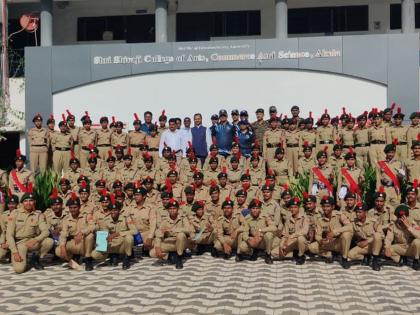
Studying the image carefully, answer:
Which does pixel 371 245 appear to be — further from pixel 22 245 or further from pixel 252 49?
pixel 252 49

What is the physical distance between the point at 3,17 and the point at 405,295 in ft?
43.6

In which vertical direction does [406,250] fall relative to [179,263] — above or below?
above

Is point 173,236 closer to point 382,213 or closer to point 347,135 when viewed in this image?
point 382,213

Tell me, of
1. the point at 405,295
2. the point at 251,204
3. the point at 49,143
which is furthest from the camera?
the point at 49,143

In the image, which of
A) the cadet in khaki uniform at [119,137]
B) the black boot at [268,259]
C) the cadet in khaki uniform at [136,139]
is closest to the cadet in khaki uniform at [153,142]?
the cadet in khaki uniform at [136,139]

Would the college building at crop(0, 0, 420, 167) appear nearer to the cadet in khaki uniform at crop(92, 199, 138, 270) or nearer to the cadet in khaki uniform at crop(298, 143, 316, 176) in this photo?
the cadet in khaki uniform at crop(298, 143, 316, 176)

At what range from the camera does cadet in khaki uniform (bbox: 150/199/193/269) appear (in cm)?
835

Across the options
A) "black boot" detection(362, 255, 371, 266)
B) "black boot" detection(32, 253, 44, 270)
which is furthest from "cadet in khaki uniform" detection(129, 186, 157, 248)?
"black boot" detection(362, 255, 371, 266)

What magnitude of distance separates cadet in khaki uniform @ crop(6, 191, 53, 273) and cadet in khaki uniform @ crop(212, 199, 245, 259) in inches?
94.5

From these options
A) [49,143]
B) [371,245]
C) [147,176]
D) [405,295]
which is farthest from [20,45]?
[405,295]

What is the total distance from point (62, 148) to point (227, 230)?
447 centimetres

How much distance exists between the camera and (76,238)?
27.1 ft

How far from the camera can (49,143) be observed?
1205 centimetres

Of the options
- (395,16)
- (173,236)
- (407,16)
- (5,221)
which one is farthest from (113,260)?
(395,16)
